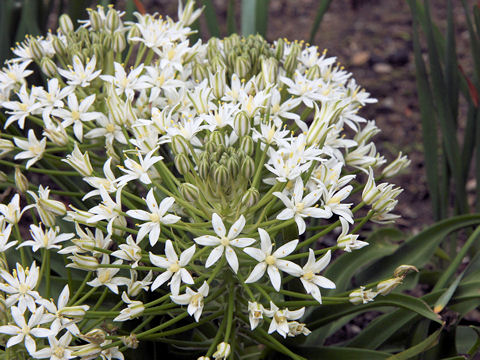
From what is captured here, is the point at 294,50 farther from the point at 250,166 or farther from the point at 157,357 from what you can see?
the point at 157,357

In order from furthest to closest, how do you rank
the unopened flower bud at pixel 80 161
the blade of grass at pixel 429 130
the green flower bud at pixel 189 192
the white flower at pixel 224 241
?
the blade of grass at pixel 429 130 → the unopened flower bud at pixel 80 161 → the green flower bud at pixel 189 192 → the white flower at pixel 224 241

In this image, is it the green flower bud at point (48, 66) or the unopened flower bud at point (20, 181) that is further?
the green flower bud at point (48, 66)

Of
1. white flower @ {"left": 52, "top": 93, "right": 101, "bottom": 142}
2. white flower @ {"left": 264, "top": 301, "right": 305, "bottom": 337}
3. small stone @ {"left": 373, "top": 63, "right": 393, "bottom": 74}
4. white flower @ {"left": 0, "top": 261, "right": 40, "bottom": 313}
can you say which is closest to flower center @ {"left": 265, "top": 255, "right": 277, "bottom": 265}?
white flower @ {"left": 264, "top": 301, "right": 305, "bottom": 337}

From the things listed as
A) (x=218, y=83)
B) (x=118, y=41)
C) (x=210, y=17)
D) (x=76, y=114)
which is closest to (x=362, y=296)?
(x=218, y=83)

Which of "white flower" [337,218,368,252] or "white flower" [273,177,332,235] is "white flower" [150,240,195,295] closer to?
"white flower" [273,177,332,235]

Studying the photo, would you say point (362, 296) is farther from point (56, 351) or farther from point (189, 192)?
point (56, 351)

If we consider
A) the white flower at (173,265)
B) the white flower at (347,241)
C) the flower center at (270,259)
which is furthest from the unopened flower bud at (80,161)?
the white flower at (347,241)

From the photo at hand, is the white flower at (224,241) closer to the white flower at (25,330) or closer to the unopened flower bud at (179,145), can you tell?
the unopened flower bud at (179,145)

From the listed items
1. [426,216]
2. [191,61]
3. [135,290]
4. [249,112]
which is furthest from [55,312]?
[426,216]
